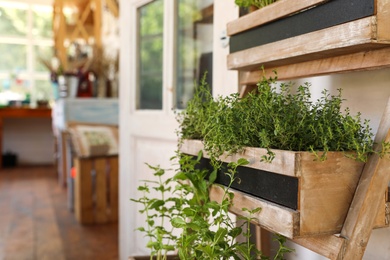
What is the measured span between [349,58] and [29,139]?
6.36 meters

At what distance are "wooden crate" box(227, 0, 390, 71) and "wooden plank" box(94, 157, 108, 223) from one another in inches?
85.8

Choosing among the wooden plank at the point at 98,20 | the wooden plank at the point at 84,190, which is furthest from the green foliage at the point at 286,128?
the wooden plank at the point at 98,20

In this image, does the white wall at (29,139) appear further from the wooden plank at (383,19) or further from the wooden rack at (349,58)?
the wooden plank at (383,19)

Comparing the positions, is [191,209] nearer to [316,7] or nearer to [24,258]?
[316,7]

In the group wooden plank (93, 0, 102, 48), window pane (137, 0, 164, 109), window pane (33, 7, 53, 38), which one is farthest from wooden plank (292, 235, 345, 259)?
window pane (33, 7, 53, 38)

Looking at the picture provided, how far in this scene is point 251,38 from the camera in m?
1.10

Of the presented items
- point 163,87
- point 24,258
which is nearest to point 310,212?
point 163,87

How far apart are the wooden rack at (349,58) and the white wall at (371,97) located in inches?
7.2

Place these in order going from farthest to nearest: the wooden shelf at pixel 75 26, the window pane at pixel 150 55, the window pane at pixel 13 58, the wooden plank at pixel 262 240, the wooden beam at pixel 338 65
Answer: the window pane at pixel 13 58 < the wooden shelf at pixel 75 26 < the window pane at pixel 150 55 < the wooden plank at pixel 262 240 < the wooden beam at pixel 338 65

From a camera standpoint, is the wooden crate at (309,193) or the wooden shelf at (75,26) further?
the wooden shelf at (75,26)

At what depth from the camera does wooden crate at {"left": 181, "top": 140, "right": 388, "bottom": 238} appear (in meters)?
0.76

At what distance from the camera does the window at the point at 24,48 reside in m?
6.46

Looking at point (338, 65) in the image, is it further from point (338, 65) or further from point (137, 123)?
point (137, 123)

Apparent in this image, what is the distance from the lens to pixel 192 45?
1.71m
